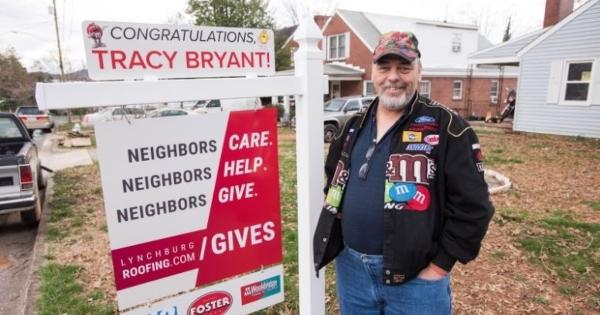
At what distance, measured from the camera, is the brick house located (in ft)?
78.3

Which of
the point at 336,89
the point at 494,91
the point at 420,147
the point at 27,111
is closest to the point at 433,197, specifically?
the point at 420,147

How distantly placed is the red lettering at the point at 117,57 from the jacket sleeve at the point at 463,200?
58.7 inches

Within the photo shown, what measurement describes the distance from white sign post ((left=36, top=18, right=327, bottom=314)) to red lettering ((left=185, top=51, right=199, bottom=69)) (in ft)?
0.35

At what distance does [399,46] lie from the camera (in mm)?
1784

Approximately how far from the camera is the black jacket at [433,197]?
1.66 m

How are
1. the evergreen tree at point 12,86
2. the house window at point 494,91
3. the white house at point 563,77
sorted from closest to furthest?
1. the white house at point 563,77
2. the house window at point 494,91
3. the evergreen tree at point 12,86

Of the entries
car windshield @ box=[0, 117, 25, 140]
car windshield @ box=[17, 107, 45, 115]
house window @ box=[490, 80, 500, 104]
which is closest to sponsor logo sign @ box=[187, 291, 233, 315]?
car windshield @ box=[0, 117, 25, 140]

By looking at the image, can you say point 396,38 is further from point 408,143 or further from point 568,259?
point 568,259

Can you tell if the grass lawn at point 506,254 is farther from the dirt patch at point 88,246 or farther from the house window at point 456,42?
the house window at point 456,42

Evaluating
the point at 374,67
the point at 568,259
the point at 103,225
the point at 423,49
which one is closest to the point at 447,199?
the point at 374,67

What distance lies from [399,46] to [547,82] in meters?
13.7

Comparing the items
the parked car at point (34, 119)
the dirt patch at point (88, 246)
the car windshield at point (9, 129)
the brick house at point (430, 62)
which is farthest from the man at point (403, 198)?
the parked car at point (34, 119)

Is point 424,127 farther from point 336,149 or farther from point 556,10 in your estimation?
point 556,10

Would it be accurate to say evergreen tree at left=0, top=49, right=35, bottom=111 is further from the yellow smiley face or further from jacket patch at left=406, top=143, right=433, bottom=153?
jacket patch at left=406, top=143, right=433, bottom=153
